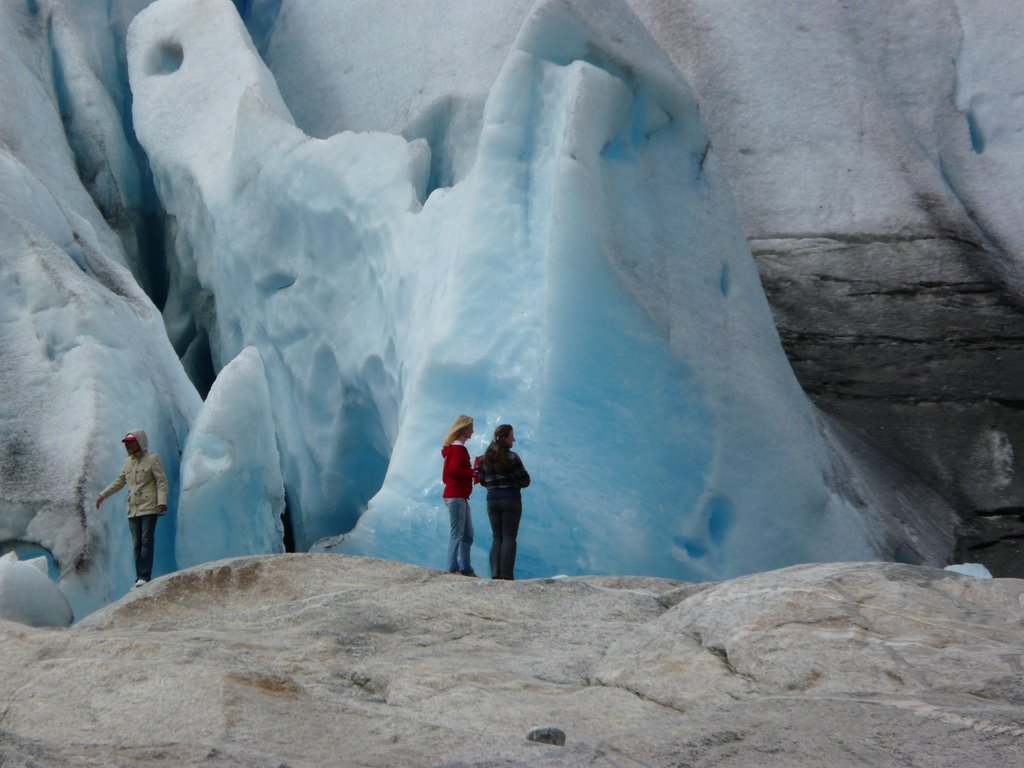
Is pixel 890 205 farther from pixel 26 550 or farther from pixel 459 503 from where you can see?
pixel 26 550

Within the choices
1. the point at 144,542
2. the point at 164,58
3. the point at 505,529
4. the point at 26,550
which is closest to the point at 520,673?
the point at 505,529

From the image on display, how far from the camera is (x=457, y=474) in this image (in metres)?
6.23

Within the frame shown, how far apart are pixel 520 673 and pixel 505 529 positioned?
6.87 ft

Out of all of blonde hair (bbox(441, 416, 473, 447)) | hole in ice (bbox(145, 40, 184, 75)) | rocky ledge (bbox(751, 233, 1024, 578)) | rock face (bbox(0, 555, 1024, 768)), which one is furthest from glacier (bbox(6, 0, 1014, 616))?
rock face (bbox(0, 555, 1024, 768))

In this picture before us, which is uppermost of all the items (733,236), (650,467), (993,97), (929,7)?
(929,7)

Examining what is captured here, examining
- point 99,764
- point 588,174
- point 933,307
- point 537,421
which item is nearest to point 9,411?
point 537,421

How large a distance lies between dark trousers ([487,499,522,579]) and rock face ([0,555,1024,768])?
0.85m

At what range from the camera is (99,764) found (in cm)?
277

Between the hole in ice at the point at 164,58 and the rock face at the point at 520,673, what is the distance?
855 cm

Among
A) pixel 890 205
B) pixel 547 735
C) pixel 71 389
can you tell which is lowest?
pixel 547 735

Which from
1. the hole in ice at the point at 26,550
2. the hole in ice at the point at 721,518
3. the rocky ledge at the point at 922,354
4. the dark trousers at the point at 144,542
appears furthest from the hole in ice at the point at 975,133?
the hole in ice at the point at 26,550

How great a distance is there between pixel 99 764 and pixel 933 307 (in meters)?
10.5

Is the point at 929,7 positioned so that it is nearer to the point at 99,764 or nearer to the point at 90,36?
the point at 90,36

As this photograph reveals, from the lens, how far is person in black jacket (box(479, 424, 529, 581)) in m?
6.08
